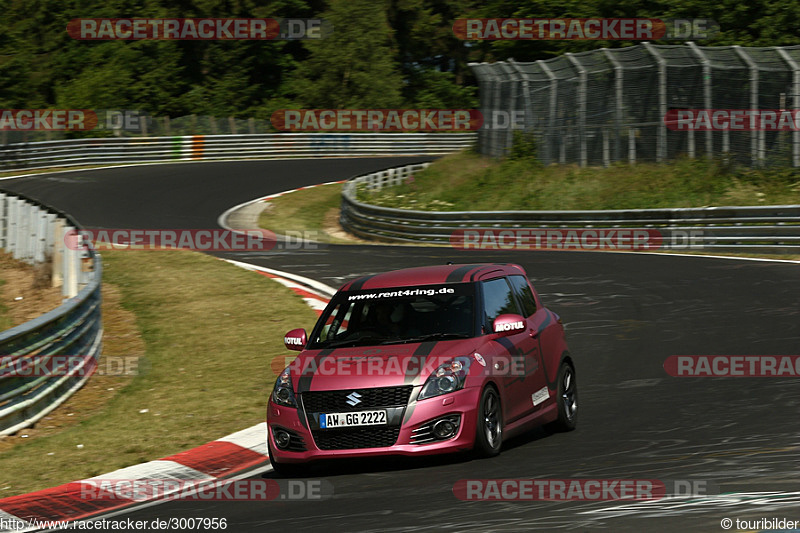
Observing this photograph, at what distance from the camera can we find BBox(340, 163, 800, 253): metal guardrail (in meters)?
21.8

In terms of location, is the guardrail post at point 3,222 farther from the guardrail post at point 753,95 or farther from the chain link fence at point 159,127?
the chain link fence at point 159,127

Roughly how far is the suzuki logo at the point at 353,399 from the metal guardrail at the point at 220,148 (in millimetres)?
39904

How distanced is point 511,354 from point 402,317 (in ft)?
2.92

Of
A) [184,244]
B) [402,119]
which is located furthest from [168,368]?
[402,119]

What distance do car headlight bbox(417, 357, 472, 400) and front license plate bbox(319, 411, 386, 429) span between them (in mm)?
312

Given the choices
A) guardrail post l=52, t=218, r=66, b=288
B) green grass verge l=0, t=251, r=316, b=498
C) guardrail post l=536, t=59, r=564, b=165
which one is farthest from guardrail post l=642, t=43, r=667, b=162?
guardrail post l=52, t=218, r=66, b=288

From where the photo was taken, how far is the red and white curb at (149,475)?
7.68 metres

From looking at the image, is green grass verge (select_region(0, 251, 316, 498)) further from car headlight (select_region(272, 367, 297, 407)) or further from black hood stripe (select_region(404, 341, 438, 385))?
black hood stripe (select_region(404, 341, 438, 385))

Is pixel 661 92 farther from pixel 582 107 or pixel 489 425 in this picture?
pixel 489 425

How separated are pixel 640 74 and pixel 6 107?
49308 millimetres

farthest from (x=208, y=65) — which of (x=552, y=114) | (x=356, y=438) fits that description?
(x=356, y=438)

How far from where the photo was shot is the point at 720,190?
27.8 metres

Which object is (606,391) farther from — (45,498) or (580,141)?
(580,141)

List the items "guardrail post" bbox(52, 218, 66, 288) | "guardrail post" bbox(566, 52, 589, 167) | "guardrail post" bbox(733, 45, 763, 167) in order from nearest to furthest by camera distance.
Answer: "guardrail post" bbox(52, 218, 66, 288), "guardrail post" bbox(733, 45, 763, 167), "guardrail post" bbox(566, 52, 589, 167)
